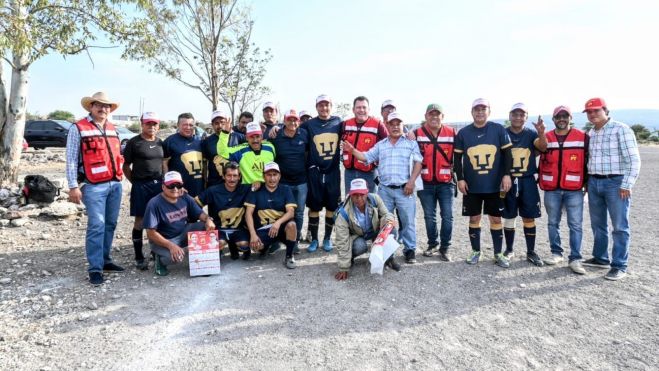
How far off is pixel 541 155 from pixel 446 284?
2.21 meters

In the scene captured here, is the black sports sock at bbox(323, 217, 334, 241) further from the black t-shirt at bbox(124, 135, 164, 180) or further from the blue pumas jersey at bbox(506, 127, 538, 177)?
the blue pumas jersey at bbox(506, 127, 538, 177)

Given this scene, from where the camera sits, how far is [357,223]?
200 inches

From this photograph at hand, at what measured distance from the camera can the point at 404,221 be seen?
5.45 metres

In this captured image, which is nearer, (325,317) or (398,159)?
(325,317)

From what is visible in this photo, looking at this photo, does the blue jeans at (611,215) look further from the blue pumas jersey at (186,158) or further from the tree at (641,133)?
the tree at (641,133)

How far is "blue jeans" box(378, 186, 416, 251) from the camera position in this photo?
17.6 ft

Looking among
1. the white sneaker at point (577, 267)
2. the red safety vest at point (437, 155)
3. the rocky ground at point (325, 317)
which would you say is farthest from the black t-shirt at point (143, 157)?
the white sneaker at point (577, 267)

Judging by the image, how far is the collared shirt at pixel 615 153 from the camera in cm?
A: 476

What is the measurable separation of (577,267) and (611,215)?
0.76m

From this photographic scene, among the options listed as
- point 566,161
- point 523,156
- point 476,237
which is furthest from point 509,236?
point 566,161

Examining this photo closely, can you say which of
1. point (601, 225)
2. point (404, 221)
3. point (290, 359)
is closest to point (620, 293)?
point (601, 225)

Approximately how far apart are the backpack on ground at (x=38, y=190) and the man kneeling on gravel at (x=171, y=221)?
4395mm

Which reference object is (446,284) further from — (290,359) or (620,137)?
(620,137)

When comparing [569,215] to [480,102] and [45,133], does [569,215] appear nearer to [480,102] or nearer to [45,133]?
[480,102]
